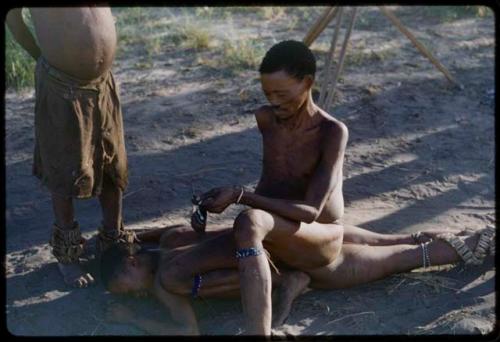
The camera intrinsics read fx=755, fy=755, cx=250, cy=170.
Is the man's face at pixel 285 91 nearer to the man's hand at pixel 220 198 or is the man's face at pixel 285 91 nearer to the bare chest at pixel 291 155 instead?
the bare chest at pixel 291 155

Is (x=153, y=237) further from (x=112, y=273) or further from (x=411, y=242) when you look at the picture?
(x=411, y=242)

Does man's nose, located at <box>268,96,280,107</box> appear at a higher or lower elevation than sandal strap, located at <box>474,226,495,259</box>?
higher

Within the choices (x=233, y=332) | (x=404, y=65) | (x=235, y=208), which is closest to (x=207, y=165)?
(x=235, y=208)

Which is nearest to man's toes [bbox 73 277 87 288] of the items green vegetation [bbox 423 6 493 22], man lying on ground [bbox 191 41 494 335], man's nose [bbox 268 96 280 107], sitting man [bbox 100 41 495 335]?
sitting man [bbox 100 41 495 335]

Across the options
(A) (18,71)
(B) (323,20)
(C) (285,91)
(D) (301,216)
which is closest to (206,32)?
(B) (323,20)

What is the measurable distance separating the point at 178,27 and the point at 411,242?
4.07 meters

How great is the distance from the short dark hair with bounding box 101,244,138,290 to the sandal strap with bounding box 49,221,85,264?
0.24 meters

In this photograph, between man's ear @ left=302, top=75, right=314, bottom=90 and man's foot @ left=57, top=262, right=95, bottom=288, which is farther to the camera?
man's foot @ left=57, top=262, right=95, bottom=288

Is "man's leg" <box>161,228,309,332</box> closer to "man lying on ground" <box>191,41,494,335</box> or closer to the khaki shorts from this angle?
"man lying on ground" <box>191,41,494,335</box>

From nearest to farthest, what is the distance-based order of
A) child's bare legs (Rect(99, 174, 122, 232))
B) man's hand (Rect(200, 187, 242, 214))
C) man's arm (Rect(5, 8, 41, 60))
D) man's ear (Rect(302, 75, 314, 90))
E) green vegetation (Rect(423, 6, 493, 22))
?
man's hand (Rect(200, 187, 242, 214)) < man's ear (Rect(302, 75, 314, 90)) < man's arm (Rect(5, 8, 41, 60)) < child's bare legs (Rect(99, 174, 122, 232)) < green vegetation (Rect(423, 6, 493, 22))

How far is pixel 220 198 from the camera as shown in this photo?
9.45 feet

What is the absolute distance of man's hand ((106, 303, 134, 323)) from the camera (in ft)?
10.3

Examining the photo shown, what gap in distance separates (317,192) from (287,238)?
0.71 feet

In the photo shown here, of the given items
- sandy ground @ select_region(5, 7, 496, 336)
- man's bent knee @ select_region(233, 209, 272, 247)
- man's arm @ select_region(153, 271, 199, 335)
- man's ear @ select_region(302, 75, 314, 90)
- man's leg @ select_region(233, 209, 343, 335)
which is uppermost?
man's ear @ select_region(302, 75, 314, 90)
